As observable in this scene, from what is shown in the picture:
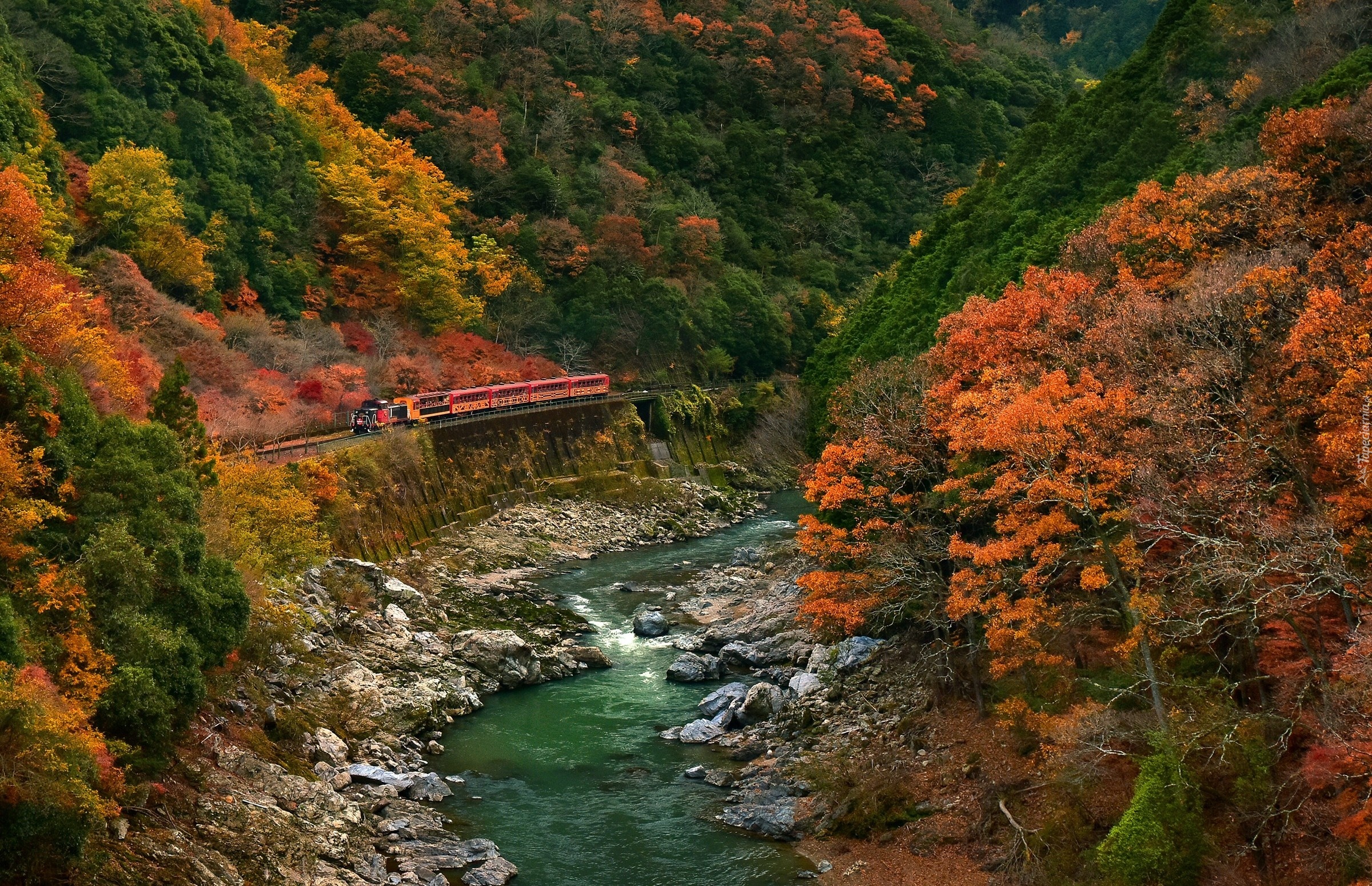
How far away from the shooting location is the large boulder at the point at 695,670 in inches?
1185

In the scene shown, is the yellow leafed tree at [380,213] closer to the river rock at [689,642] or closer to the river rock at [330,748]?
the river rock at [689,642]

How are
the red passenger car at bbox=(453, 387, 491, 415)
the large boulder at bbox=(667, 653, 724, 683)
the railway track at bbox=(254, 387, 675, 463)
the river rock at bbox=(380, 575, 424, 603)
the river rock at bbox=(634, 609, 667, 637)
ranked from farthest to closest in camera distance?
the red passenger car at bbox=(453, 387, 491, 415), the railway track at bbox=(254, 387, 675, 463), the river rock at bbox=(634, 609, 667, 637), the river rock at bbox=(380, 575, 424, 603), the large boulder at bbox=(667, 653, 724, 683)

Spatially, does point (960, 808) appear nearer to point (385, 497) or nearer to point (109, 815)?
point (109, 815)

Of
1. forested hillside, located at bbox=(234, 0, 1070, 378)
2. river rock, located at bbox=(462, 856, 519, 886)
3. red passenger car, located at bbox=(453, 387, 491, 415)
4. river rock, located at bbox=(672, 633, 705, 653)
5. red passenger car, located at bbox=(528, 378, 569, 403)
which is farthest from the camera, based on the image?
forested hillside, located at bbox=(234, 0, 1070, 378)

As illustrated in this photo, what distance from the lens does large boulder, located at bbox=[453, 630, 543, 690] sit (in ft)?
97.2

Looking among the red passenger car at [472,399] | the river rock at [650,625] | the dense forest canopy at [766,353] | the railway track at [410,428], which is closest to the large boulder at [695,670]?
the river rock at [650,625]

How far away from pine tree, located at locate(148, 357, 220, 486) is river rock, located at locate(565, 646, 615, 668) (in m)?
11.0

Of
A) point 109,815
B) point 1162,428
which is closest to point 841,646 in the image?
point 1162,428

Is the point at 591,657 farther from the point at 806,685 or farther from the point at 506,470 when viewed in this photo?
the point at 506,470

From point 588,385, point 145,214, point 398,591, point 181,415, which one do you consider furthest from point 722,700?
point 588,385

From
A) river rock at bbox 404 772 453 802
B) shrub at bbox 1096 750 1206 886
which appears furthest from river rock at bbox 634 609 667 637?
shrub at bbox 1096 750 1206 886

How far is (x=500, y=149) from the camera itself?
68375mm

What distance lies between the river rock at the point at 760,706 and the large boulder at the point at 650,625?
751 cm

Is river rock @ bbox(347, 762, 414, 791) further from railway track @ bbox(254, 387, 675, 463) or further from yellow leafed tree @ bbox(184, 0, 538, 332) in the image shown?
yellow leafed tree @ bbox(184, 0, 538, 332)
